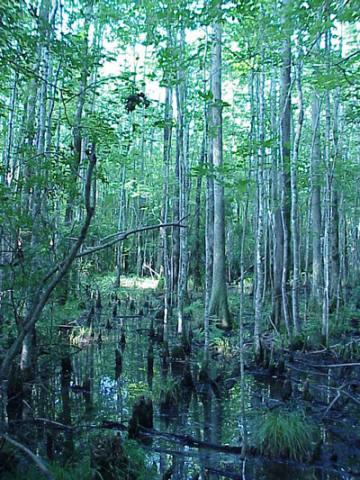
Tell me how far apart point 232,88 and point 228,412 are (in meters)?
19.3

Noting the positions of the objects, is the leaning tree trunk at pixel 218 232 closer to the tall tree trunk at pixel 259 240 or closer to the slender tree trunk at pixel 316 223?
the slender tree trunk at pixel 316 223

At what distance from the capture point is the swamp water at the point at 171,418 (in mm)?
4309

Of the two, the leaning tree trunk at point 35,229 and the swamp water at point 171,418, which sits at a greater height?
the leaning tree trunk at point 35,229

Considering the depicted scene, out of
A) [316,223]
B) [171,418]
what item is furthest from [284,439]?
[316,223]

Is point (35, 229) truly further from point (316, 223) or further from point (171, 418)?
point (316, 223)

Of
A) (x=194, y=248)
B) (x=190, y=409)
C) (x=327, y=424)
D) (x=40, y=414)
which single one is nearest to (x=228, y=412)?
(x=190, y=409)

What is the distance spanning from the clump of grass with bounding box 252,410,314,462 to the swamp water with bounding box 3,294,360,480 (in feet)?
0.32

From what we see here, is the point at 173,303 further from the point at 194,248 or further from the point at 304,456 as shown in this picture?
the point at 304,456

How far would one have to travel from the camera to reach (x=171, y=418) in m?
5.64

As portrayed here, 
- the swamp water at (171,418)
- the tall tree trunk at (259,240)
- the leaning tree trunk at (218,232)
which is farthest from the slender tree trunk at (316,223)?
the swamp water at (171,418)

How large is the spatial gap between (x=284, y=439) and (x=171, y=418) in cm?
169

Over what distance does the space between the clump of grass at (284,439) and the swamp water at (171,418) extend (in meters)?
0.10

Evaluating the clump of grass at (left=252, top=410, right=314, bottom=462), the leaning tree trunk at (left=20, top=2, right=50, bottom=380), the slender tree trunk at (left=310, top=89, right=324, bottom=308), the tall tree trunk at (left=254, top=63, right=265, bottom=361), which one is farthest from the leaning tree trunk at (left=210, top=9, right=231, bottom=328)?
the clump of grass at (left=252, top=410, right=314, bottom=462)

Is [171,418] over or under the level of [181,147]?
under
